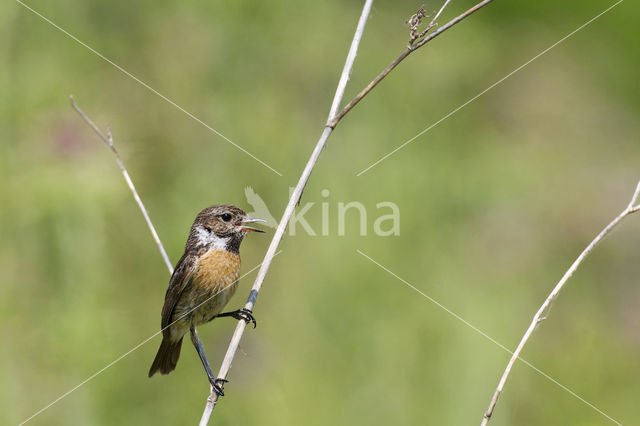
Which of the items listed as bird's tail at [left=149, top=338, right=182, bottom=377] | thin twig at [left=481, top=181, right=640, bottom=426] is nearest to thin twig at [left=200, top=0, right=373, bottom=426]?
thin twig at [left=481, top=181, right=640, bottom=426]

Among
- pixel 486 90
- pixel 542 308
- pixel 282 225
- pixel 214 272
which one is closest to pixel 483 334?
pixel 214 272

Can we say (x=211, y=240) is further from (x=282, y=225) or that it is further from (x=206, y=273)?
(x=282, y=225)

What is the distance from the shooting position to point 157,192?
5.75 metres

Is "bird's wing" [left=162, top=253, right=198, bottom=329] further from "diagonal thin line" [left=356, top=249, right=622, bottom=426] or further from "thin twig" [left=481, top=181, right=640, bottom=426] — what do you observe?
"thin twig" [left=481, top=181, right=640, bottom=426]

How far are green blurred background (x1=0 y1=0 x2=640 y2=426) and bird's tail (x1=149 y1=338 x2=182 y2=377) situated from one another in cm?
34

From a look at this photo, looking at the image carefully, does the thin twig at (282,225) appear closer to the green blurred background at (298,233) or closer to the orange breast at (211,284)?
the orange breast at (211,284)

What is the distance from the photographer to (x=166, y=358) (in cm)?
462

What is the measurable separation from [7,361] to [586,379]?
4.05 metres

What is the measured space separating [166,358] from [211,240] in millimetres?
851

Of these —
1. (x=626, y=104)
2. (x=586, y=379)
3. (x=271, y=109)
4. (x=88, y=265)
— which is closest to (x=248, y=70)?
(x=271, y=109)

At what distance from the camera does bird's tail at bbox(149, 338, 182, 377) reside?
459 cm

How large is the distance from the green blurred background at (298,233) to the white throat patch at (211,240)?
2.69ft

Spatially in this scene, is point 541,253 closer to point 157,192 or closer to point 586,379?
point 586,379

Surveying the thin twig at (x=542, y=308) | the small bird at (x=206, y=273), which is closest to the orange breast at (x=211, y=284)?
the small bird at (x=206, y=273)
